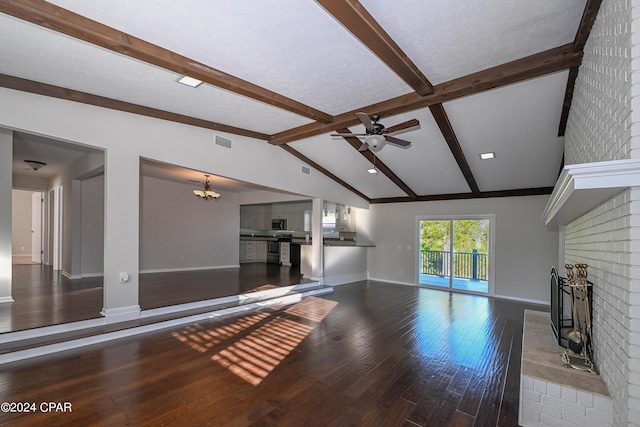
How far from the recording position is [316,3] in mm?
2336

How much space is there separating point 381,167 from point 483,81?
318cm

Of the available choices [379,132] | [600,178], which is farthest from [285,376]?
[379,132]

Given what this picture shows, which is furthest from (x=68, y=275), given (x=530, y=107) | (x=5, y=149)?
(x=530, y=107)

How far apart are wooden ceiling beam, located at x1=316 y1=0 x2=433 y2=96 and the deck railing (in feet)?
17.8

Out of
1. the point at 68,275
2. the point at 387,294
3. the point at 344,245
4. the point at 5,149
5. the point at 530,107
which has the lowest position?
the point at 387,294

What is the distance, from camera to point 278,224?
11.0 metres

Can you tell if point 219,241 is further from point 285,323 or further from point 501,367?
point 501,367

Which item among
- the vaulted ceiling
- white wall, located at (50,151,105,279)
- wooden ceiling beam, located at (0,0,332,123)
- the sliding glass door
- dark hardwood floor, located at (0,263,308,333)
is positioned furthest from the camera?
the sliding glass door

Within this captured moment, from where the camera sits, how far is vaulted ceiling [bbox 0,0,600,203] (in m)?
2.43

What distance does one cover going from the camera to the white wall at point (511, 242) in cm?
643

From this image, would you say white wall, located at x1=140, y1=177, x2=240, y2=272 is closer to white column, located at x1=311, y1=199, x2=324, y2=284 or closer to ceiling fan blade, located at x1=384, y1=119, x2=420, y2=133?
white column, located at x1=311, y1=199, x2=324, y2=284

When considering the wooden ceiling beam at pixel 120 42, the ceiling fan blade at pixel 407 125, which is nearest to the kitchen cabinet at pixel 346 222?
the ceiling fan blade at pixel 407 125

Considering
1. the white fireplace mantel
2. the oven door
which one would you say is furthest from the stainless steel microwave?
the white fireplace mantel

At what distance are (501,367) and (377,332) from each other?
155cm
